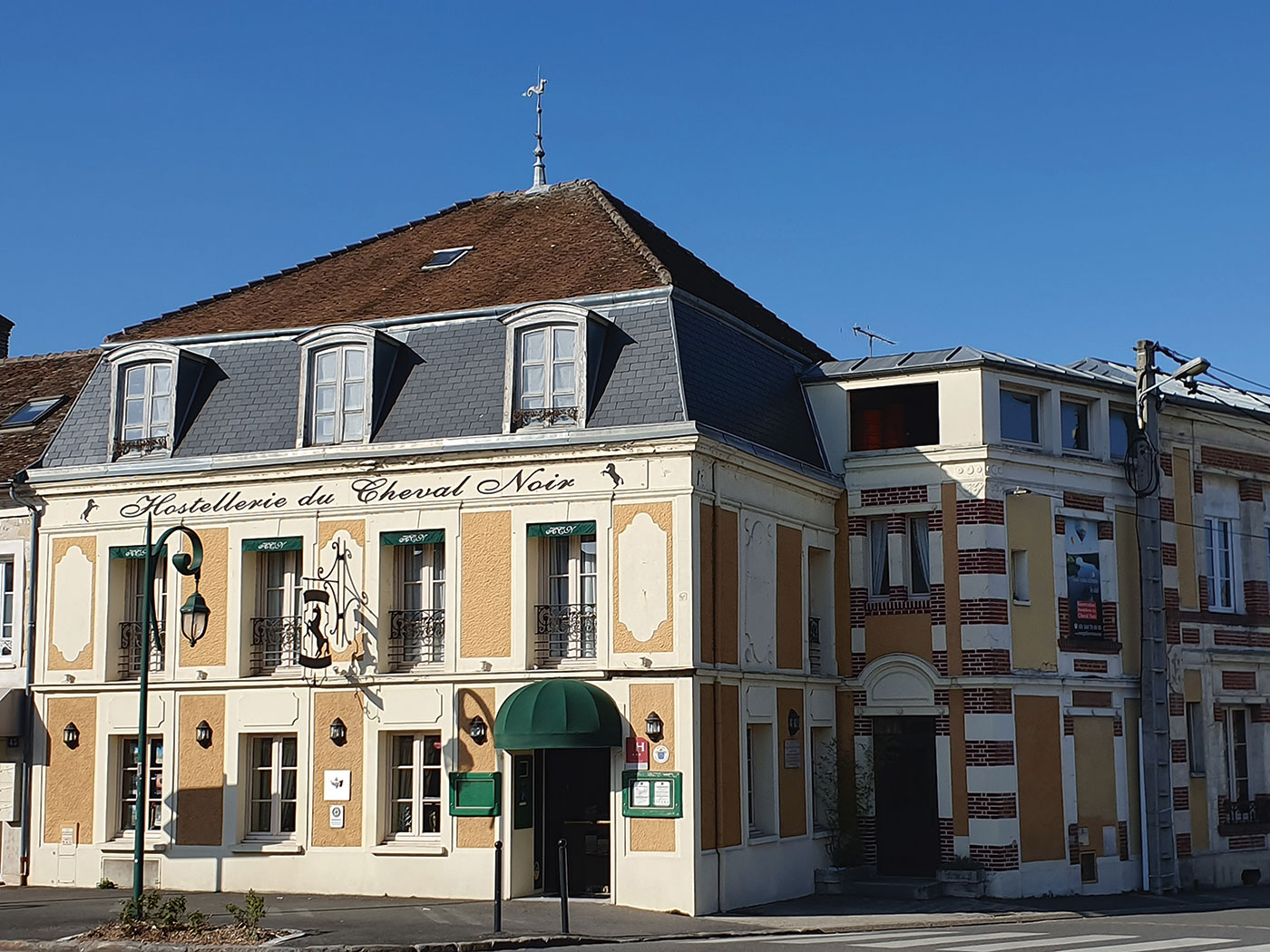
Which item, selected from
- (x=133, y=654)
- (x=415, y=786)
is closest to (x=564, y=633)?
(x=415, y=786)

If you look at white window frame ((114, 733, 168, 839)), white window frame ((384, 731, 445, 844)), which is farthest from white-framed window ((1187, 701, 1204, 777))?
white window frame ((114, 733, 168, 839))

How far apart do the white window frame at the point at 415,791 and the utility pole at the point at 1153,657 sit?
39.6ft

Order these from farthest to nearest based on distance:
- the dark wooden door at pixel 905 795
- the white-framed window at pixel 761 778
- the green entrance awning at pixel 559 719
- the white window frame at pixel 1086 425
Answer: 1. the white window frame at pixel 1086 425
2. the dark wooden door at pixel 905 795
3. the white-framed window at pixel 761 778
4. the green entrance awning at pixel 559 719

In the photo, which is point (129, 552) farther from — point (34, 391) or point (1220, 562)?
point (1220, 562)

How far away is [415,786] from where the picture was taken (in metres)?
22.8

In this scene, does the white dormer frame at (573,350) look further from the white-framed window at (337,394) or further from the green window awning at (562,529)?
the white-framed window at (337,394)

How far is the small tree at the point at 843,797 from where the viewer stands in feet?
82.6

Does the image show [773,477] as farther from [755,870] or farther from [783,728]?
[755,870]

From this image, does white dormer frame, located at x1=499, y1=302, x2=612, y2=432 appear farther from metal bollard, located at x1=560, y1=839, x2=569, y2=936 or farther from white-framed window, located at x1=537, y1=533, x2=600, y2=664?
metal bollard, located at x1=560, y1=839, x2=569, y2=936

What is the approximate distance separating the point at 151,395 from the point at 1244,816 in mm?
20930

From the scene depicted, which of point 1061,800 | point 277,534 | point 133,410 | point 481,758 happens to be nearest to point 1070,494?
point 1061,800

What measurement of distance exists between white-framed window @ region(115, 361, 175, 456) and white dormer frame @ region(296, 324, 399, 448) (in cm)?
243

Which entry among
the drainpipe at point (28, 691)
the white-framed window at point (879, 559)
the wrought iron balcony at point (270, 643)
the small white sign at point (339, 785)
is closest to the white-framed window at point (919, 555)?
the white-framed window at point (879, 559)

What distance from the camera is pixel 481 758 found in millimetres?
22281
